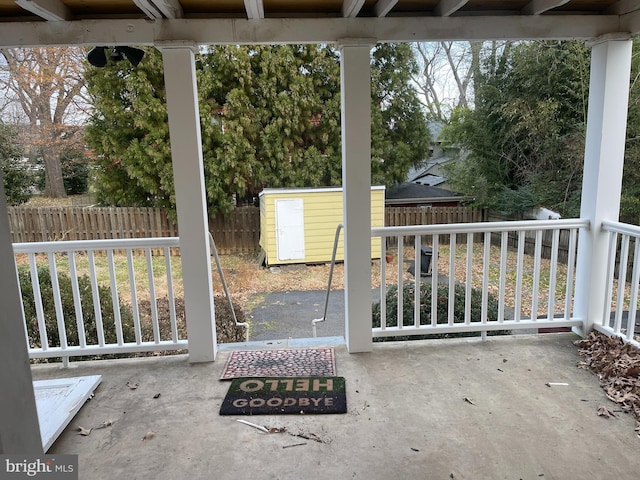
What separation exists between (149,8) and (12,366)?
99.2 inches

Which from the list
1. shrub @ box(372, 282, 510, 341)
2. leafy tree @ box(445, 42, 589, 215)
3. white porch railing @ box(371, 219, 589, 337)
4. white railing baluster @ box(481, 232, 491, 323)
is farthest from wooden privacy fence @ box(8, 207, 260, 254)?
white railing baluster @ box(481, 232, 491, 323)

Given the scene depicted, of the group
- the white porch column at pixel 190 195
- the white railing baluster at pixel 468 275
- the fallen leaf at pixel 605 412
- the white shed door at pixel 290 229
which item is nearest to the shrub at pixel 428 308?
the white railing baluster at pixel 468 275

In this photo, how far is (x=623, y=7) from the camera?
3020mm

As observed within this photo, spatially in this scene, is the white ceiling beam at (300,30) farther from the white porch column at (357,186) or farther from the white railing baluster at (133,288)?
the white railing baluster at (133,288)

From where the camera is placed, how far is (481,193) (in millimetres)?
8094

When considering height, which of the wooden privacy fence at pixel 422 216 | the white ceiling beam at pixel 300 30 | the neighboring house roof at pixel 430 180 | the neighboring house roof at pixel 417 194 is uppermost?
the white ceiling beam at pixel 300 30

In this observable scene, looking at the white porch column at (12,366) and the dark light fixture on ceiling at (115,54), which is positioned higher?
the dark light fixture on ceiling at (115,54)

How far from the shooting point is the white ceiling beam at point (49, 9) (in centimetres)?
240

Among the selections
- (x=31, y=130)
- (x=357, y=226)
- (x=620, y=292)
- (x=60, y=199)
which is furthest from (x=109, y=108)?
(x=620, y=292)

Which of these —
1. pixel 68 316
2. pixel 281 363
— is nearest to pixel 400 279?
pixel 281 363

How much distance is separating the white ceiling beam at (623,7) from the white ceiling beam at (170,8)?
2.99m

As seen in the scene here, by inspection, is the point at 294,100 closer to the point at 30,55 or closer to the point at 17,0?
the point at 30,55

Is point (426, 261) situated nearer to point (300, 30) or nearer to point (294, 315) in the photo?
point (294, 315)

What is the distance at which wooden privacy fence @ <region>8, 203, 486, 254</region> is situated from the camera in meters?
7.82
